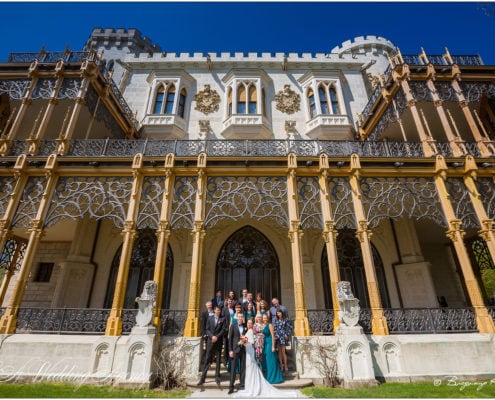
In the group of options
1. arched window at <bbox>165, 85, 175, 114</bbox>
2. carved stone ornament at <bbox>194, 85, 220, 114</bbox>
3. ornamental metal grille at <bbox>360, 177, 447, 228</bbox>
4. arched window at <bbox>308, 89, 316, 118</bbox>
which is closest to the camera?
ornamental metal grille at <bbox>360, 177, 447, 228</bbox>

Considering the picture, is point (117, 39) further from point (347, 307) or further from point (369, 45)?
point (347, 307)

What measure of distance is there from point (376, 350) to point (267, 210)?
5530mm

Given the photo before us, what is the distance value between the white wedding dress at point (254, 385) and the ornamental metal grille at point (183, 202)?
4.62 m

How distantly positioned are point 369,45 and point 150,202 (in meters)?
23.1

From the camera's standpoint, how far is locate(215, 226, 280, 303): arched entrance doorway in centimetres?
1245

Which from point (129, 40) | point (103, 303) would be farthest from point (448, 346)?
point (129, 40)

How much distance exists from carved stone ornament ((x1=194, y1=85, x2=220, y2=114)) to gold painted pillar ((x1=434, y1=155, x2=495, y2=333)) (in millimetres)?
12860

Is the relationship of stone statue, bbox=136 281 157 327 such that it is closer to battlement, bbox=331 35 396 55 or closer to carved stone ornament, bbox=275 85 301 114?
carved stone ornament, bbox=275 85 301 114

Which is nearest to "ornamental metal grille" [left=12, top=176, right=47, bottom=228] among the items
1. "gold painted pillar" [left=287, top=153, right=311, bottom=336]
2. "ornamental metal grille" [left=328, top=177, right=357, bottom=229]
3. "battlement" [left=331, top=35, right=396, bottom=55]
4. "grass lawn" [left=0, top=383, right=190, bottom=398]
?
"grass lawn" [left=0, top=383, right=190, bottom=398]

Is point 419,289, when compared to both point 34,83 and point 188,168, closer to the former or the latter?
point 188,168

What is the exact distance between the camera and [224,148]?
36.8ft

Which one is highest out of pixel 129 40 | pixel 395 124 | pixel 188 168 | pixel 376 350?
pixel 129 40

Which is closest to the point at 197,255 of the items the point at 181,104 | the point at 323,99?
the point at 181,104

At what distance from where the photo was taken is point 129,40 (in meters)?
26.5
